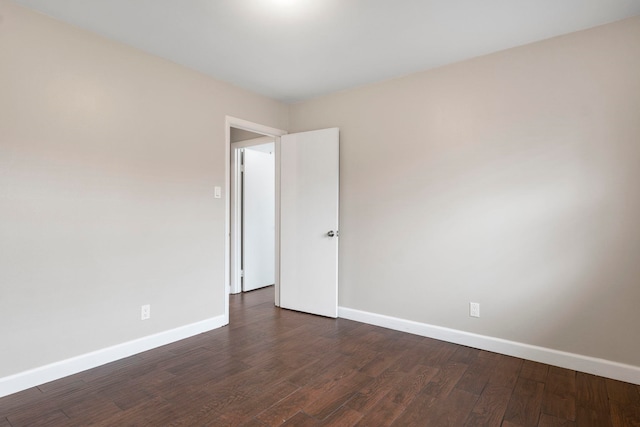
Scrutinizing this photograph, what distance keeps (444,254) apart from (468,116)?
125 centimetres

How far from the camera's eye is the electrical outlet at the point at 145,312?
276 centimetres

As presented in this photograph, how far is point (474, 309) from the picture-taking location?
9.43 feet

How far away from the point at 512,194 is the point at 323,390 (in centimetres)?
211

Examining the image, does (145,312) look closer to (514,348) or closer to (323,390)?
(323,390)

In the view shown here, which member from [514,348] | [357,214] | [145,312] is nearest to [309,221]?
[357,214]

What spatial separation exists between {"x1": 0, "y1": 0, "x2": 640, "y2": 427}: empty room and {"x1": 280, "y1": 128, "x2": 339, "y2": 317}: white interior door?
325 mm

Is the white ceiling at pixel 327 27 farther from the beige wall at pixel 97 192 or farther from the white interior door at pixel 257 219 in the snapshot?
the white interior door at pixel 257 219

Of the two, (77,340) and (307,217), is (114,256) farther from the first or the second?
(307,217)

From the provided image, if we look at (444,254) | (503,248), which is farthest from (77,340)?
(503,248)

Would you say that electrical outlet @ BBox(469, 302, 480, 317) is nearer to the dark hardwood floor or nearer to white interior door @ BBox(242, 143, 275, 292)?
the dark hardwood floor

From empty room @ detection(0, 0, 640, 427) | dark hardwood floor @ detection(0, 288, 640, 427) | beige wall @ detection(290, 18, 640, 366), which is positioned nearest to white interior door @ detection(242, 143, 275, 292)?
empty room @ detection(0, 0, 640, 427)

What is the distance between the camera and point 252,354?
2723 millimetres

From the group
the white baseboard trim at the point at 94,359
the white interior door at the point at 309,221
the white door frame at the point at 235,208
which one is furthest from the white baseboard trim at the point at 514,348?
the white baseboard trim at the point at 94,359

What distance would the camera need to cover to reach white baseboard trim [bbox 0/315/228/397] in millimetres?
2125
